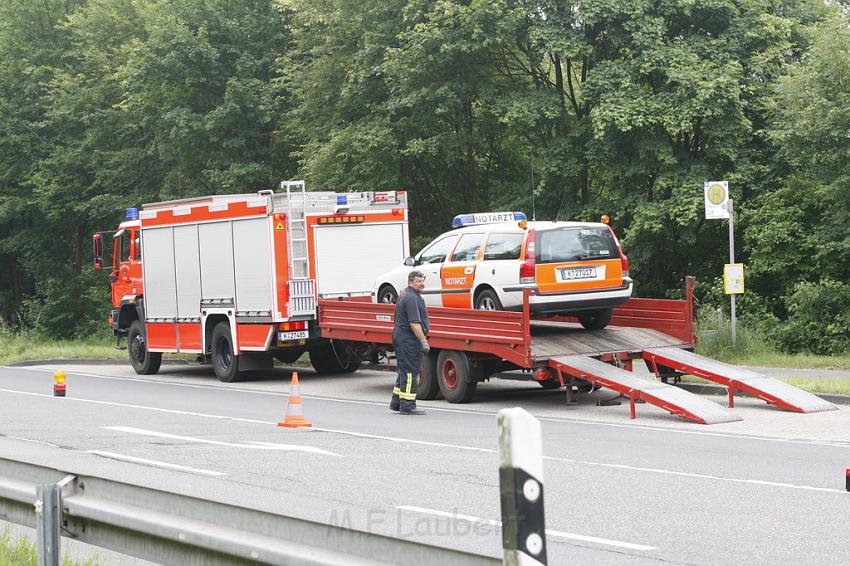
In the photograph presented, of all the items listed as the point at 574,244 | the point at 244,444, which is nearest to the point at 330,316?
the point at 574,244

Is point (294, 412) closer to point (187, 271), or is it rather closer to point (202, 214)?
point (202, 214)

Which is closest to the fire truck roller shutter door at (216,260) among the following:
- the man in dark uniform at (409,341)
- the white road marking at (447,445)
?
the white road marking at (447,445)

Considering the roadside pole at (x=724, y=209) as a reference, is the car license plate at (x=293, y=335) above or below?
below

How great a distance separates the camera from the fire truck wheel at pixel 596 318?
17.0m

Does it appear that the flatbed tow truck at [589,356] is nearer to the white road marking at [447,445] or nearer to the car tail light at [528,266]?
the car tail light at [528,266]

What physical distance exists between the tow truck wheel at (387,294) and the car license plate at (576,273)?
3.94 m

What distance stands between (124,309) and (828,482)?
61.2ft

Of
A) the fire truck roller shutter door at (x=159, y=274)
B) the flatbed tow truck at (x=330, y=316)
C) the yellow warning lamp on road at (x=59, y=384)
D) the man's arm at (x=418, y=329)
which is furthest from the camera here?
the fire truck roller shutter door at (x=159, y=274)

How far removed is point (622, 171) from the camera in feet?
88.8

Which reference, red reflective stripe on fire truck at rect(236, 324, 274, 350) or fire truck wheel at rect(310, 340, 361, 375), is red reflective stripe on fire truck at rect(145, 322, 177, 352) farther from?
fire truck wheel at rect(310, 340, 361, 375)

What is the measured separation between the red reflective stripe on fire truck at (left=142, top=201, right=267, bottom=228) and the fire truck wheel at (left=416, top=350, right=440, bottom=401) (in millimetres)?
5026

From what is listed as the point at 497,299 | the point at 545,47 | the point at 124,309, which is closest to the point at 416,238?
the point at 545,47

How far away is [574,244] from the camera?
1642 centimetres

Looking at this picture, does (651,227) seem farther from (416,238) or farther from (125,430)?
(125,430)
